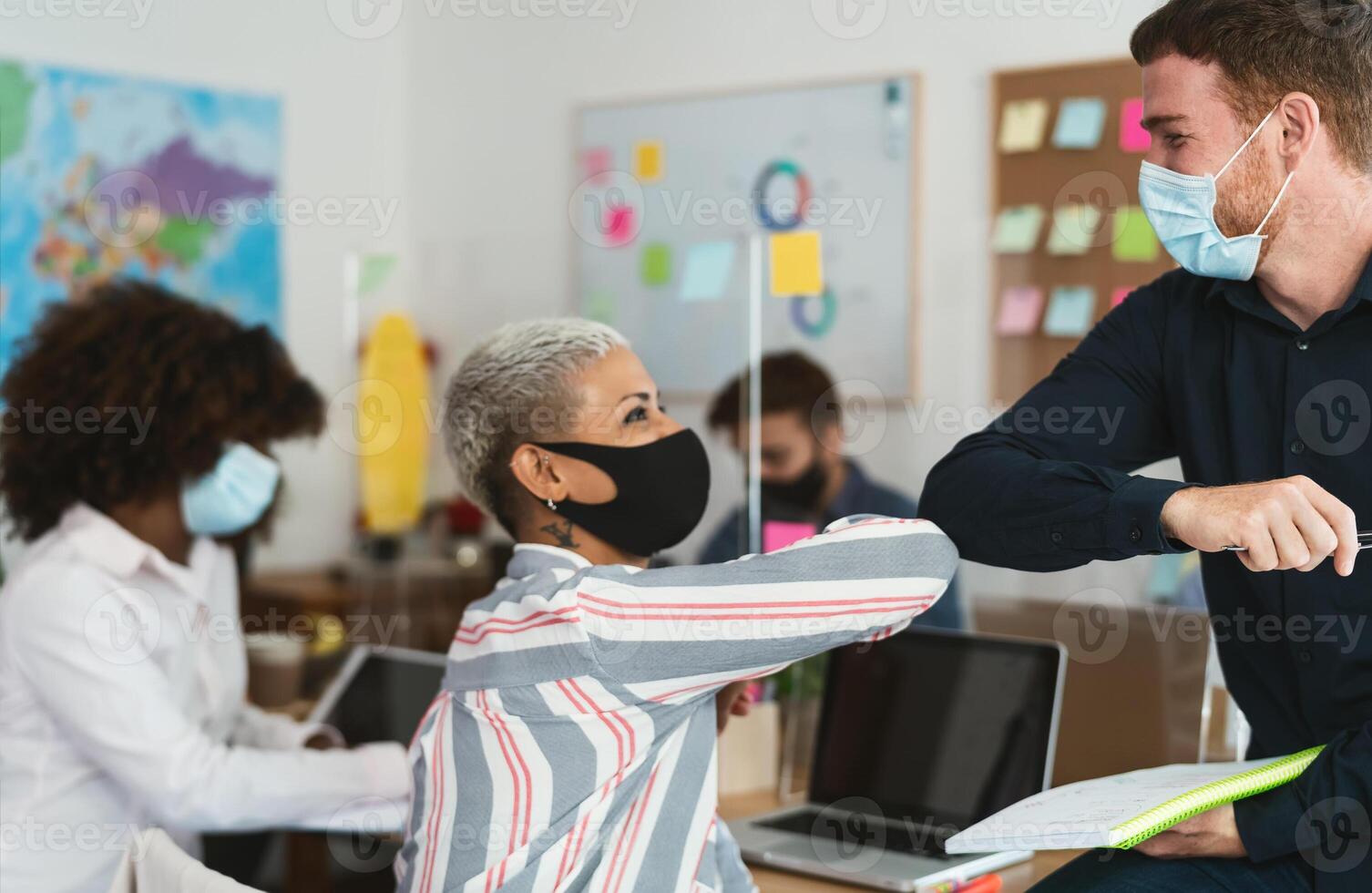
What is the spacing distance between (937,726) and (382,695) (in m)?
0.89

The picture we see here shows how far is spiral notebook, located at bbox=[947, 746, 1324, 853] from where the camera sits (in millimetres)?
1149

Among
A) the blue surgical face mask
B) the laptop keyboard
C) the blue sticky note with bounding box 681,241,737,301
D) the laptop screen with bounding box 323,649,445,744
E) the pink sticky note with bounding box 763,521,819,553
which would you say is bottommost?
the laptop keyboard

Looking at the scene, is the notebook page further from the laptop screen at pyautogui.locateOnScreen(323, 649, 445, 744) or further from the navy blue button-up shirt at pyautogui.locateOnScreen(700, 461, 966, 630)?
the laptop screen at pyautogui.locateOnScreen(323, 649, 445, 744)

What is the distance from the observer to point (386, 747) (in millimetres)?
2008

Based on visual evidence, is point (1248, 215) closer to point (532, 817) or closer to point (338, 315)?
point (532, 817)

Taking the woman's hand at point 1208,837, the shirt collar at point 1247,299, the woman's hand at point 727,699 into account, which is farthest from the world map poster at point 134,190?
the woman's hand at point 1208,837

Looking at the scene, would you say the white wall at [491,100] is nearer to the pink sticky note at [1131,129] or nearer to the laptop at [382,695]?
the pink sticky note at [1131,129]

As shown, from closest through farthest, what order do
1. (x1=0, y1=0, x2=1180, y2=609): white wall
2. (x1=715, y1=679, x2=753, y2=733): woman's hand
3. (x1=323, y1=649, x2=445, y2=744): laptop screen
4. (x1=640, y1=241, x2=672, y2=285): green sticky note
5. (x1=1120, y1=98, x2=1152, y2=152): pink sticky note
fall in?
(x1=715, y1=679, x2=753, y2=733): woman's hand, (x1=323, y1=649, x2=445, y2=744): laptop screen, (x1=1120, y1=98, x2=1152, y2=152): pink sticky note, (x1=0, y1=0, x2=1180, y2=609): white wall, (x1=640, y1=241, x2=672, y2=285): green sticky note

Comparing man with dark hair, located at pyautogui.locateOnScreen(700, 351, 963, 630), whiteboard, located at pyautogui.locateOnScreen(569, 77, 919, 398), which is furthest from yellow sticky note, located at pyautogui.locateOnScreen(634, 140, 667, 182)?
man with dark hair, located at pyautogui.locateOnScreen(700, 351, 963, 630)

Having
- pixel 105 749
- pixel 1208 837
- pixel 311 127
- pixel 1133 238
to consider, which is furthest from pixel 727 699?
pixel 311 127

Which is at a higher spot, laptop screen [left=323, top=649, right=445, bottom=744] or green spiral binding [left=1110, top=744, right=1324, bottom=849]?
green spiral binding [left=1110, top=744, right=1324, bottom=849]

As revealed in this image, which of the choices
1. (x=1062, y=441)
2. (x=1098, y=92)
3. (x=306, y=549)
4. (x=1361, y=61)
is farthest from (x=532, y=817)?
(x=306, y=549)

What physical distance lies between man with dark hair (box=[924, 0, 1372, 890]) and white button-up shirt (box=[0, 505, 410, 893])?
975 mm

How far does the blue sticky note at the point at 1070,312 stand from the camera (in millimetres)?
3135
